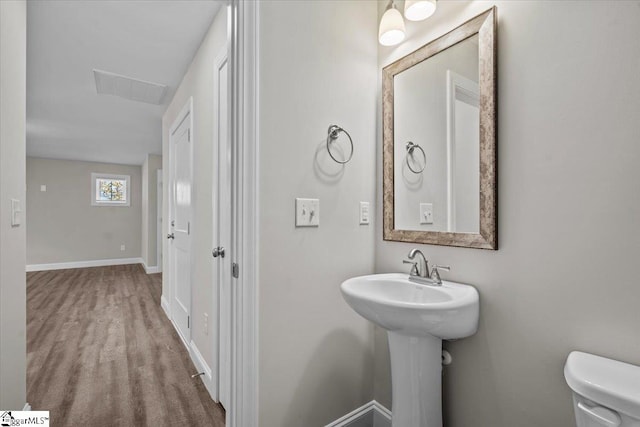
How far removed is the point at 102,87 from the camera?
296 centimetres

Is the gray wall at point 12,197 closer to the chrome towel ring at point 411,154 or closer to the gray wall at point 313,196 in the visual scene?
the gray wall at point 313,196

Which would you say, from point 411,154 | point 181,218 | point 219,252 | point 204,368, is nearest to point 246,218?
point 219,252

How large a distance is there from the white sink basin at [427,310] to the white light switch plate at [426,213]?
0.29 metres

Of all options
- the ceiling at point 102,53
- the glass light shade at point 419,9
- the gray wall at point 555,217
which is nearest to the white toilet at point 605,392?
the gray wall at point 555,217

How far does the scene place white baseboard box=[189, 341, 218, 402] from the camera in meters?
1.85

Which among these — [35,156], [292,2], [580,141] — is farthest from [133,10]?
[35,156]

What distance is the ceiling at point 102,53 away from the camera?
1930mm

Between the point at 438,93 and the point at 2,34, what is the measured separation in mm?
1794

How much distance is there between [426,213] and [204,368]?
69.9 inches

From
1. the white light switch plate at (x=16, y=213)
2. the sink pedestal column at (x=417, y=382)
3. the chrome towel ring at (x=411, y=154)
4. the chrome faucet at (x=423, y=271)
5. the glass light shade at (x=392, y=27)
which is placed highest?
the glass light shade at (x=392, y=27)

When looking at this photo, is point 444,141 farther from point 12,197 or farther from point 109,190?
point 109,190

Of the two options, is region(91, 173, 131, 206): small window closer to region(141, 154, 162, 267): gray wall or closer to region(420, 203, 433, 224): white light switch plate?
region(141, 154, 162, 267): gray wall

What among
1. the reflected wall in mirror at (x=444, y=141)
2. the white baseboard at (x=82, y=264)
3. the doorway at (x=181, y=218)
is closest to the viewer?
the reflected wall in mirror at (x=444, y=141)

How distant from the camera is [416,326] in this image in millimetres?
994
